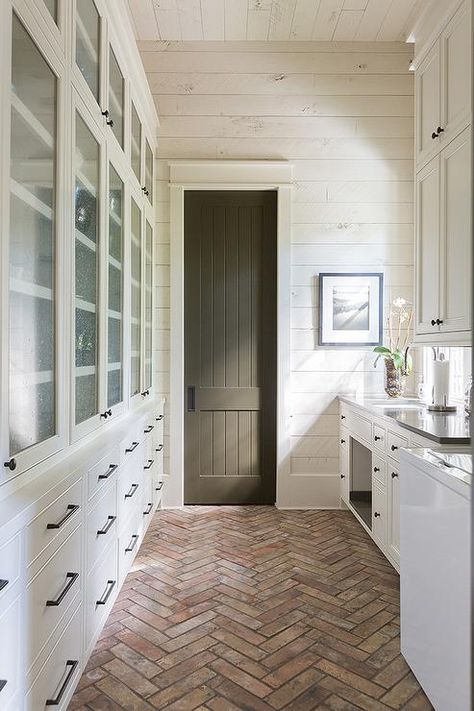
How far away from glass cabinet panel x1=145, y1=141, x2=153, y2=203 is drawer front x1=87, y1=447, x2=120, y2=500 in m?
1.97

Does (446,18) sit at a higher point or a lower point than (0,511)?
higher

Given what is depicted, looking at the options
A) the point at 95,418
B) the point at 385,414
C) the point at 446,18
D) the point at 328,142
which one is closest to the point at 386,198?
the point at 328,142

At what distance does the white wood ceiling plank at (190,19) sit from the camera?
140 inches

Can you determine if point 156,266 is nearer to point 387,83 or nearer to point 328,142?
point 328,142

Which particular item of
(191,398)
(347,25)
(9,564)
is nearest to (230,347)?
(191,398)

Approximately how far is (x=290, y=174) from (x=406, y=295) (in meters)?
1.21

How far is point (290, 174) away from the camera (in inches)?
157

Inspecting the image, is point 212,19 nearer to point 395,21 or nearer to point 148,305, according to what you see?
point 395,21

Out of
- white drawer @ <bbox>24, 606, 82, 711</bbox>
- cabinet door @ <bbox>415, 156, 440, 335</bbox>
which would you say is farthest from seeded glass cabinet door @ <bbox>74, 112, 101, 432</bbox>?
cabinet door @ <bbox>415, 156, 440, 335</bbox>

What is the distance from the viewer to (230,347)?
4.06 metres

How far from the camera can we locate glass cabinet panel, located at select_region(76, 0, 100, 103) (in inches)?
77.9

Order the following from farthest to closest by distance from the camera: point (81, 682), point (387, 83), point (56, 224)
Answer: point (387, 83)
point (81, 682)
point (56, 224)

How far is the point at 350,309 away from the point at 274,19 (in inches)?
79.6

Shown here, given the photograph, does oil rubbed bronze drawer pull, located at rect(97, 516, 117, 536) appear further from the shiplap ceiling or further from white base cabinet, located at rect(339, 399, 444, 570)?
the shiplap ceiling
